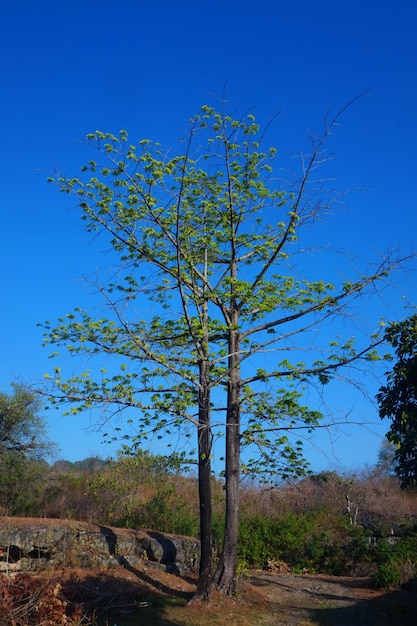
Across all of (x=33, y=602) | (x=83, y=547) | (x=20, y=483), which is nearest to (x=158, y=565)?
(x=83, y=547)

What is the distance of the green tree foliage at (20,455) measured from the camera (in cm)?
1767

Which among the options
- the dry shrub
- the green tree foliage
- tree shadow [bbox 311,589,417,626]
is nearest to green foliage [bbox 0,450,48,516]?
the green tree foliage

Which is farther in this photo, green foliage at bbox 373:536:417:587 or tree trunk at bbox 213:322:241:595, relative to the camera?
green foliage at bbox 373:536:417:587

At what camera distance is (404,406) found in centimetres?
995

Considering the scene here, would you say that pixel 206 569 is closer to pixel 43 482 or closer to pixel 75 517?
pixel 75 517

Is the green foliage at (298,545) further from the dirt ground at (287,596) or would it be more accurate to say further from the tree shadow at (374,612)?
the tree shadow at (374,612)

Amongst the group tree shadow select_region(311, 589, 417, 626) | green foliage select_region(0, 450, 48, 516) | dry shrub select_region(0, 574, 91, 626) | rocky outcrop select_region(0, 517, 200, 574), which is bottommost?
tree shadow select_region(311, 589, 417, 626)

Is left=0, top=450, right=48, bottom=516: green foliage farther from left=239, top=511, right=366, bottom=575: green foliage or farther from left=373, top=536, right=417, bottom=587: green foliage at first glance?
left=373, top=536, right=417, bottom=587: green foliage

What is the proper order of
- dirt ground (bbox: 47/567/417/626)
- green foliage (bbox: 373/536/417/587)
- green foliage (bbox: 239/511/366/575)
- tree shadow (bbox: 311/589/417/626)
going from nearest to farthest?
dirt ground (bbox: 47/567/417/626) < tree shadow (bbox: 311/589/417/626) < green foliage (bbox: 373/536/417/587) < green foliage (bbox: 239/511/366/575)

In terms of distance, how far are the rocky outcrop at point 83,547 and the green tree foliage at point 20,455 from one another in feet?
9.24

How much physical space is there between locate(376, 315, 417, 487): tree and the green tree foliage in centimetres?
1010

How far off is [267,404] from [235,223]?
150 inches

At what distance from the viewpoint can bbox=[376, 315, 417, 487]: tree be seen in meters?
9.74

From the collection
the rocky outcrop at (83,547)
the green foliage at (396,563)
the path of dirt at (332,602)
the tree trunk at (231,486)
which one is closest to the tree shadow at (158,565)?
the rocky outcrop at (83,547)
